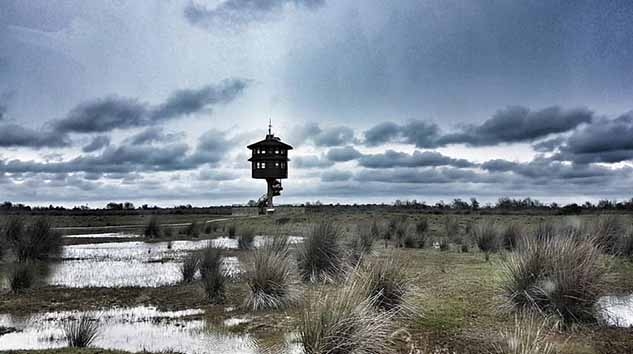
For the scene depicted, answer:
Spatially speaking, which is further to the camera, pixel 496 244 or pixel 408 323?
pixel 496 244

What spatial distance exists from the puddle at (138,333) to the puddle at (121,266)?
3.76 m

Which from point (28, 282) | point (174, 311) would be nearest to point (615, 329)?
point (174, 311)

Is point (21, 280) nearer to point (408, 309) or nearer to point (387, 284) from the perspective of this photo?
point (387, 284)

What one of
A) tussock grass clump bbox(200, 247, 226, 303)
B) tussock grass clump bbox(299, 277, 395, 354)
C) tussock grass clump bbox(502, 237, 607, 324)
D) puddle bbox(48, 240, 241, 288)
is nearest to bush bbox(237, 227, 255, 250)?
Answer: puddle bbox(48, 240, 241, 288)

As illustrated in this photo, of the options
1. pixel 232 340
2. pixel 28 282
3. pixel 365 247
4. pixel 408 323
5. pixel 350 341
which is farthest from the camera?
pixel 365 247

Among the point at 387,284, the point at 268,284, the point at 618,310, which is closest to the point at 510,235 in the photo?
the point at 618,310

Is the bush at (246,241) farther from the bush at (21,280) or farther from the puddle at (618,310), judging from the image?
the puddle at (618,310)

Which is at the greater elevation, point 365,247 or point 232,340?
point 365,247

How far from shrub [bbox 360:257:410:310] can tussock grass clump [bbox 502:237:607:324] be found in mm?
2194

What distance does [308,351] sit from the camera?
6.86m

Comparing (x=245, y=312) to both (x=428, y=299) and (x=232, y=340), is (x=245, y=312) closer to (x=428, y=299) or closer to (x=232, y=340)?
(x=232, y=340)

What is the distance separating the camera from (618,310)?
34.8 feet

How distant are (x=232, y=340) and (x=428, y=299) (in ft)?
15.4

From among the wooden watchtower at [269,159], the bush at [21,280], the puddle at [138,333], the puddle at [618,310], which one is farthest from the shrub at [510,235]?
the wooden watchtower at [269,159]
